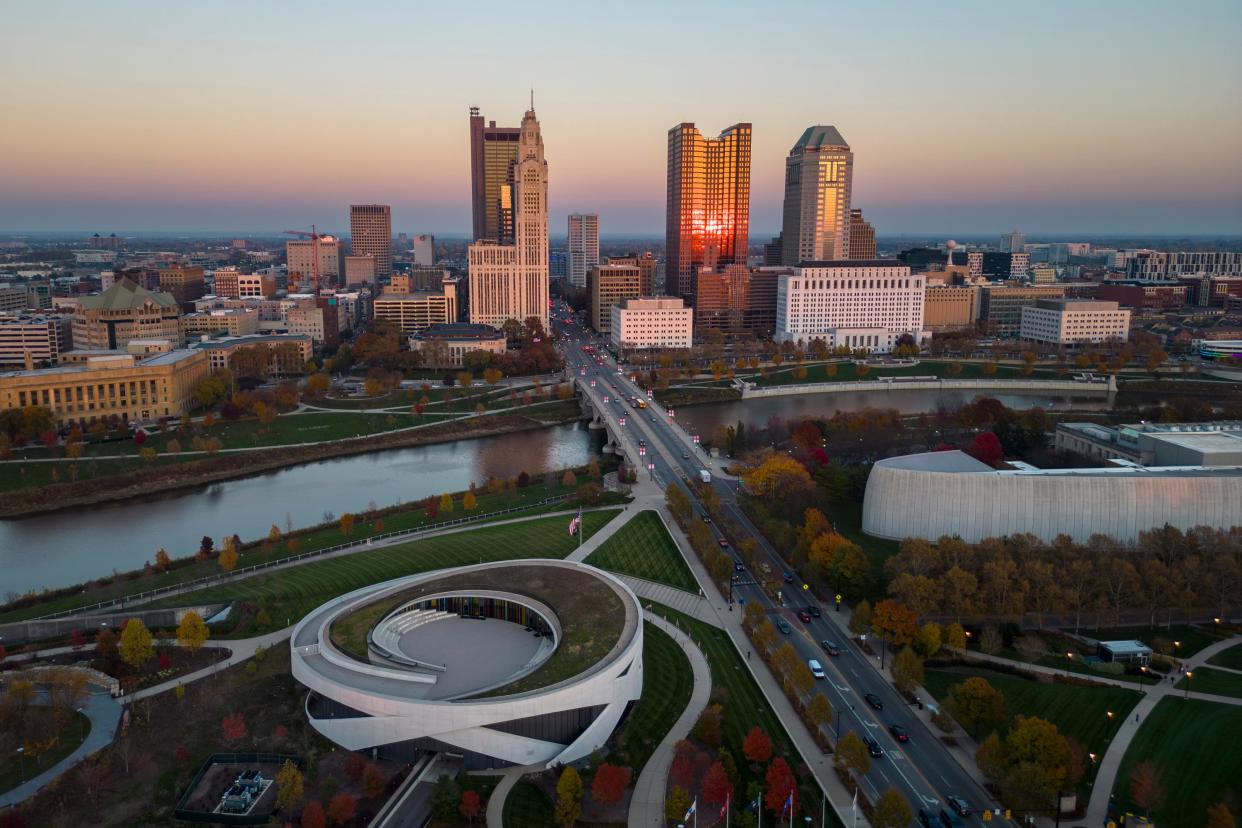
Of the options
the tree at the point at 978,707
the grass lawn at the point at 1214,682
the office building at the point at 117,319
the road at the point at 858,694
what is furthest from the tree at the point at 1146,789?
the office building at the point at 117,319

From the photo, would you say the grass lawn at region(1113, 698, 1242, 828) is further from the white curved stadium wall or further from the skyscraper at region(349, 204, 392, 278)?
the skyscraper at region(349, 204, 392, 278)

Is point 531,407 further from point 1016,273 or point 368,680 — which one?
point 1016,273

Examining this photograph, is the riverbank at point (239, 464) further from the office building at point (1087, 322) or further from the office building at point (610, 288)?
the office building at point (1087, 322)

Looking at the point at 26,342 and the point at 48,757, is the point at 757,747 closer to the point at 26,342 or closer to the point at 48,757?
the point at 48,757

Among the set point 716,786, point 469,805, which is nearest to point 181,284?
point 469,805

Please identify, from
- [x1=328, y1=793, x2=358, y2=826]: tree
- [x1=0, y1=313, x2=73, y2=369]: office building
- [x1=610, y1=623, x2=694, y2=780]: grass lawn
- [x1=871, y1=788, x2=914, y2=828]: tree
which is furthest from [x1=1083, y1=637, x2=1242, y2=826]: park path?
[x1=0, y1=313, x2=73, y2=369]: office building

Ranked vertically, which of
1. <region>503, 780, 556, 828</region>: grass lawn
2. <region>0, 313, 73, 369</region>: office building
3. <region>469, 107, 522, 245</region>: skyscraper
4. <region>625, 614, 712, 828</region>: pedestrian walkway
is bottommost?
<region>503, 780, 556, 828</region>: grass lawn
